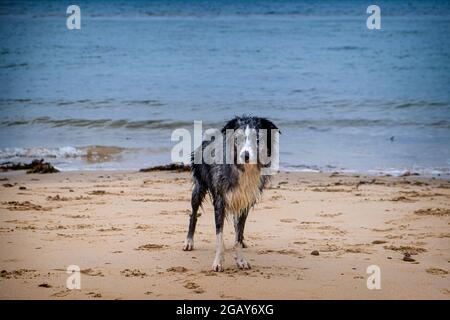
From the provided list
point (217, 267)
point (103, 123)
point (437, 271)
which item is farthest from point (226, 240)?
point (103, 123)

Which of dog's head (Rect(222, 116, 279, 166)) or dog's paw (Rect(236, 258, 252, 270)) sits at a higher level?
dog's head (Rect(222, 116, 279, 166))

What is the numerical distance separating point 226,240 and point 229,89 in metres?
17.5

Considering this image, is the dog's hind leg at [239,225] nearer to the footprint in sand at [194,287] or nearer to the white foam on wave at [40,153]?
the footprint in sand at [194,287]

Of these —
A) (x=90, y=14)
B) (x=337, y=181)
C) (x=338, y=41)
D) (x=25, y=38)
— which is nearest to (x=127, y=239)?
(x=337, y=181)

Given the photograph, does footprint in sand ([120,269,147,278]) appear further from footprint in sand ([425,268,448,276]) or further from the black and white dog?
footprint in sand ([425,268,448,276])

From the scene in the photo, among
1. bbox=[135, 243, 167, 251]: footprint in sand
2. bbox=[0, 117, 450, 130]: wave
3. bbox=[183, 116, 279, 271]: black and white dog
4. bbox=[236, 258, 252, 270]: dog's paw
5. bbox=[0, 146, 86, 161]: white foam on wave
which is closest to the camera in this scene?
bbox=[183, 116, 279, 271]: black and white dog

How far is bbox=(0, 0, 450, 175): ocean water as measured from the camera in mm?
15422

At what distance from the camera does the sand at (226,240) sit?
Answer: 638 cm

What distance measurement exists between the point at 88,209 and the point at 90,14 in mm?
58837

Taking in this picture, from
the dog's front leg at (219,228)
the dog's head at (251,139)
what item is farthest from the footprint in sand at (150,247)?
the dog's head at (251,139)

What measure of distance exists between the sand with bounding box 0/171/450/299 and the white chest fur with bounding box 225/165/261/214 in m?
0.64

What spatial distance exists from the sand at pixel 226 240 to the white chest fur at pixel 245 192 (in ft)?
2.08

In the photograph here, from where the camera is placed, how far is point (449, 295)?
6180 mm

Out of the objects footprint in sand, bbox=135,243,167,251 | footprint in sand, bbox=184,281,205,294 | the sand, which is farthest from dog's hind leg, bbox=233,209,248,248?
footprint in sand, bbox=135,243,167,251
